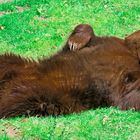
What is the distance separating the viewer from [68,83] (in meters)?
6.07

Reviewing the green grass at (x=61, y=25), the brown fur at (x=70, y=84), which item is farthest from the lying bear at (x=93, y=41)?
the green grass at (x=61, y=25)

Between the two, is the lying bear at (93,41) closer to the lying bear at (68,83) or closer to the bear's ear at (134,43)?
the bear's ear at (134,43)

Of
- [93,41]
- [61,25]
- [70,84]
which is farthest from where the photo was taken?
[61,25]

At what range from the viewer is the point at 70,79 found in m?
6.11

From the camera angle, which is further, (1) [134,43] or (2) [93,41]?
(2) [93,41]

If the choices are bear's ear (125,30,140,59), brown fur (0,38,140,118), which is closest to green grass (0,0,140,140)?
brown fur (0,38,140,118)

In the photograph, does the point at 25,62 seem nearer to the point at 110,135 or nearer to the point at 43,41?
the point at 110,135

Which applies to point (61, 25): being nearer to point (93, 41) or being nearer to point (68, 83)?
point (93, 41)

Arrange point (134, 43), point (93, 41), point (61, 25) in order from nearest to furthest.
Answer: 1. point (134, 43)
2. point (93, 41)
3. point (61, 25)

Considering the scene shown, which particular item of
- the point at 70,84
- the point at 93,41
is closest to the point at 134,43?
the point at 93,41

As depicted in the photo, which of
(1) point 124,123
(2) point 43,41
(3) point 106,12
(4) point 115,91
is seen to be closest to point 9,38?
(2) point 43,41

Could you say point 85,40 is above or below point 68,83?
above

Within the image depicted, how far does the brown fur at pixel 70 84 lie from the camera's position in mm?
5848

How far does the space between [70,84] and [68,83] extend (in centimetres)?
2
